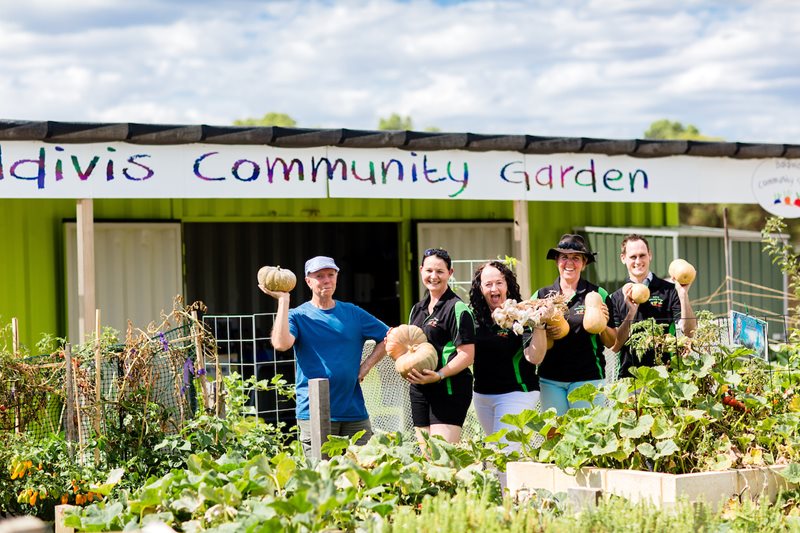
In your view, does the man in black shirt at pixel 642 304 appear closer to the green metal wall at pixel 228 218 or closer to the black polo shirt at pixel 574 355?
the black polo shirt at pixel 574 355

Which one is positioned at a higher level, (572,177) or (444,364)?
(572,177)

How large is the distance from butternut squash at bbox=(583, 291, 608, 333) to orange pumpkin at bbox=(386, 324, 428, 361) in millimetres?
921

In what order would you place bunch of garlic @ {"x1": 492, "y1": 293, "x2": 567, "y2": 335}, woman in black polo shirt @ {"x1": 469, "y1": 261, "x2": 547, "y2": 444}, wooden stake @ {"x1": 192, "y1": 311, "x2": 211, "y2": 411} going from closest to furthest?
bunch of garlic @ {"x1": 492, "y1": 293, "x2": 567, "y2": 335}, woman in black polo shirt @ {"x1": 469, "y1": 261, "x2": 547, "y2": 444}, wooden stake @ {"x1": 192, "y1": 311, "x2": 211, "y2": 411}

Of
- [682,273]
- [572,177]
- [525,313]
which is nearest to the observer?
[525,313]

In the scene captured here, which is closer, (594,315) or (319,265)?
(594,315)

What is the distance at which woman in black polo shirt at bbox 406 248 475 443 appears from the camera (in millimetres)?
5910

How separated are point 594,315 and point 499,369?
0.61 m

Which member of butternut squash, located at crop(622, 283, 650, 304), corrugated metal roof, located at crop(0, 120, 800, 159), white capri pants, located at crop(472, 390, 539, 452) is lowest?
white capri pants, located at crop(472, 390, 539, 452)

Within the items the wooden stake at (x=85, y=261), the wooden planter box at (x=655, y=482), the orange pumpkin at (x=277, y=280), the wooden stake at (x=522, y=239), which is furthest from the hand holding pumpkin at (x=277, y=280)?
the wooden stake at (x=522, y=239)

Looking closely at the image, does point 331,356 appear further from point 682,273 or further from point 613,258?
point 613,258

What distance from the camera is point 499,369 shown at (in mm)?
6109

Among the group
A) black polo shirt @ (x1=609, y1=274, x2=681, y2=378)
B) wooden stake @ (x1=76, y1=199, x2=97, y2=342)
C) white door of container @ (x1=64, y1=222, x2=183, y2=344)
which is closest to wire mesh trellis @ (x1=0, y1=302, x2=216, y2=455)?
wooden stake @ (x1=76, y1=199, x2=97, y2=342)

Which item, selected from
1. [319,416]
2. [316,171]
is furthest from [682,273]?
[316,171]

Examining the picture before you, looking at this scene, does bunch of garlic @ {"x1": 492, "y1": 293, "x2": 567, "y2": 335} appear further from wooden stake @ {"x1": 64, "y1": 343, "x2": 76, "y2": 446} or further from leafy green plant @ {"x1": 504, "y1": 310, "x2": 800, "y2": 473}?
wooden stake @ {"x1": 64, "y1": 343, "x2": 76, "y2": 446}
